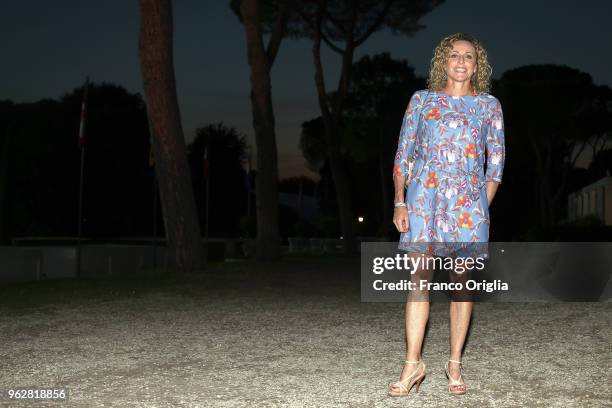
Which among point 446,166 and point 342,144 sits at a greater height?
point 342,144

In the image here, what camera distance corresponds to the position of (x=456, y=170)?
368 centimetres

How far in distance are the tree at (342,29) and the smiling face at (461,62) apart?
23040 millimetres

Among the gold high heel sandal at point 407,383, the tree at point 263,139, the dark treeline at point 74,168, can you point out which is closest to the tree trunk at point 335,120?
the tree at point 263,139

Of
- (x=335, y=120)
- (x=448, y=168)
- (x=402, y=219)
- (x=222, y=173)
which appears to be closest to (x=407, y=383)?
(x=402, y=219)

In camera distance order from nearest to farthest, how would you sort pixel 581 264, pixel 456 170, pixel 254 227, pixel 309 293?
pixel 456 170 → pixel 581 264 → pixel 309 293 → pixel 254 227

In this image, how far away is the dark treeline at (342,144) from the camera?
38.7 m

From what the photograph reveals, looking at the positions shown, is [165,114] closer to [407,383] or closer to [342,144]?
[407,383]

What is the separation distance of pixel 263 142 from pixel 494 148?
15.5 metres

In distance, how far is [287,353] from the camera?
5289mm

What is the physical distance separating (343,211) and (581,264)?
1844 cm

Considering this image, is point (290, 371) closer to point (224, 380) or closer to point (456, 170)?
point (224, 380)

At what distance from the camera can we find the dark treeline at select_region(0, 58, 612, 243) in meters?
38.7

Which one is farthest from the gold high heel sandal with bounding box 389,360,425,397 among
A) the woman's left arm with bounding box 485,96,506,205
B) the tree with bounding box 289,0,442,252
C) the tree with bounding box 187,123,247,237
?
the tree with bounding box 187,123,247,237

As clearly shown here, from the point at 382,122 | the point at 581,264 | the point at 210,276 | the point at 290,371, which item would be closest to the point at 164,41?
the point at 210,276
